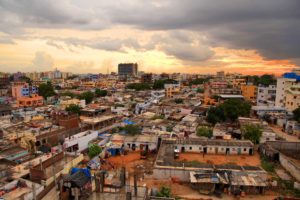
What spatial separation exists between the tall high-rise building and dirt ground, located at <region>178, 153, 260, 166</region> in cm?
13549

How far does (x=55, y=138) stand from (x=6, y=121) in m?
11.0

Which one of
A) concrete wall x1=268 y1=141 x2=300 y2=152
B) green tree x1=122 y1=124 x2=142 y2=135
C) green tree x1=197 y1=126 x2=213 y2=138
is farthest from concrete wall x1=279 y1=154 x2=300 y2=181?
green tree x1=122 y1=124 x2=142 y2=135

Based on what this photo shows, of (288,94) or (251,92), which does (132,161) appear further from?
(251,92)

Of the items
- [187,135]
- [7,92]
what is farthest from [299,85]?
[7,92]

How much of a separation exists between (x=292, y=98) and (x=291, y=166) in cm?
2433

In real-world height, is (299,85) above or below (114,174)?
above

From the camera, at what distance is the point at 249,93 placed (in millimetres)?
56188

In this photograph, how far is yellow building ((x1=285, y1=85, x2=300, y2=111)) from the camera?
1487 inches

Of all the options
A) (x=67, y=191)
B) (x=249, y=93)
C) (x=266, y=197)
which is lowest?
(x=266, y=197)

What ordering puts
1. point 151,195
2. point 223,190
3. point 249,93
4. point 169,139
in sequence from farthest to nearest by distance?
1. point 249,93
2. point 169,139
3. point 223,190
4. point 151,195

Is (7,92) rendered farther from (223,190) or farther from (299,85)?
(299,85)

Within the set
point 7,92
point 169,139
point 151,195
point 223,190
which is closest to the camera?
point 151,195

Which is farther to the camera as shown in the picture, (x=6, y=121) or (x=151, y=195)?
(x=6, y=121)

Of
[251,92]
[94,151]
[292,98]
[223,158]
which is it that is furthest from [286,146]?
[251,92]
